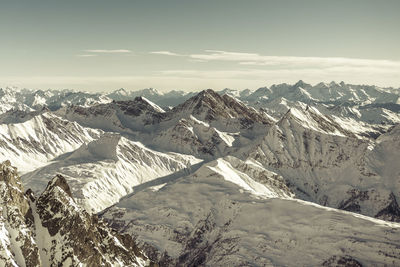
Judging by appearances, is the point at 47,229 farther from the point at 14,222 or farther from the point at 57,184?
the point at 57,184

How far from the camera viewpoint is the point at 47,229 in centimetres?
9462

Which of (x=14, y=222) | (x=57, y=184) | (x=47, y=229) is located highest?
(x=57, y=184)

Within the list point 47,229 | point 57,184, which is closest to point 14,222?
point 47,229

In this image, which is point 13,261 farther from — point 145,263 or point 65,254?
point 145,263

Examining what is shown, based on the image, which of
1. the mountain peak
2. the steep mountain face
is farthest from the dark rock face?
the mountain peak

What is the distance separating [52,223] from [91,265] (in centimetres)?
1467

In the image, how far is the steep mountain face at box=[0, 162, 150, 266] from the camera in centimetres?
8462

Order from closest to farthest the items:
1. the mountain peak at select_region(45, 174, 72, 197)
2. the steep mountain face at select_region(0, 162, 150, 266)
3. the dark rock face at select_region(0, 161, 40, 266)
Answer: the dark rock face at select_region(0, 161, 40, 266), the steep mountain face at select_region(0, 162, 150, 266), the mountain peak at select_region(45, 174, 72, 197)

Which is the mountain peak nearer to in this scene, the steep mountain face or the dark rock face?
the steep mountain face

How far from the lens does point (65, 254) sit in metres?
92.5

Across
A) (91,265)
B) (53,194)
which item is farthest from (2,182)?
(91,265)

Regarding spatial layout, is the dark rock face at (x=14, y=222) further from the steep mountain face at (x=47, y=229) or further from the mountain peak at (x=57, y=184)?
the mountain peak at (x=57, y=184)

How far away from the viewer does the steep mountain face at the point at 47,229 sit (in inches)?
3332

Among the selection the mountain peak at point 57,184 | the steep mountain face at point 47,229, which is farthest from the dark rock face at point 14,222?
the mountain peak at point 57,184
